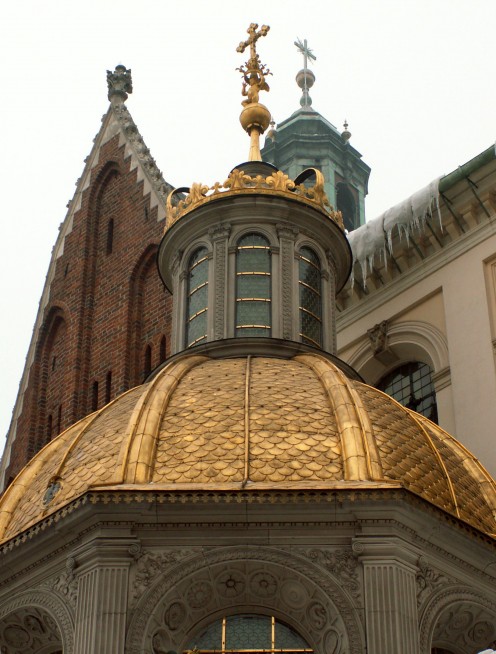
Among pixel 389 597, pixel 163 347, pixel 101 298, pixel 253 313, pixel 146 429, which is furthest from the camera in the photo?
pixel 101 298

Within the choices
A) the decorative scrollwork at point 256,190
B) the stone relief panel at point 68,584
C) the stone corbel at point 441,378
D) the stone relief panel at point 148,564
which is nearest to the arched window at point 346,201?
the stone corbel at point 441,378

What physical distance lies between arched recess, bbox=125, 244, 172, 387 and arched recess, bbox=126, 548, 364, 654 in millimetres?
11980

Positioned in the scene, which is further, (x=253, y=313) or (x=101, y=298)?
(x=101, y=298)

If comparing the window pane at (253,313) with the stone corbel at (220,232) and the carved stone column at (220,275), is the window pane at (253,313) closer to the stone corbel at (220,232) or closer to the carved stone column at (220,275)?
the carved stone column at (220,275)

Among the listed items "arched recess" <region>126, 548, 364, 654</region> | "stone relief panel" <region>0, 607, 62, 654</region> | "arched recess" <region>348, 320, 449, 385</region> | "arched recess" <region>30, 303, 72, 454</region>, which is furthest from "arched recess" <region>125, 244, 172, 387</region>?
"arched recess" <region>126, 548, 364, 654</region>

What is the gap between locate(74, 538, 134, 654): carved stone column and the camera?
55.5ft

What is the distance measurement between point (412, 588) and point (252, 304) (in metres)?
6.40

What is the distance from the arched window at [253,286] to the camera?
22500mm

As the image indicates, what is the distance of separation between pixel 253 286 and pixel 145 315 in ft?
27.5

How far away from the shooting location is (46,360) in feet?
108

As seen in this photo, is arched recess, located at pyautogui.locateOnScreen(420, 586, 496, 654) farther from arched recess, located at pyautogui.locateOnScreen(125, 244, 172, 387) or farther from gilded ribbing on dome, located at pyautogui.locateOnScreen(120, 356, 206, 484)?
arched recess, located at pyautogui.locateOnScreen(125, 244, 172, 387)

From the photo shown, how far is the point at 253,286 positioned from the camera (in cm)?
2300

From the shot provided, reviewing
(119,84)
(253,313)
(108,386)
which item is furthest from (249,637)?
(119,84)

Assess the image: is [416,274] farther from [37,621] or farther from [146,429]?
[37,621]
